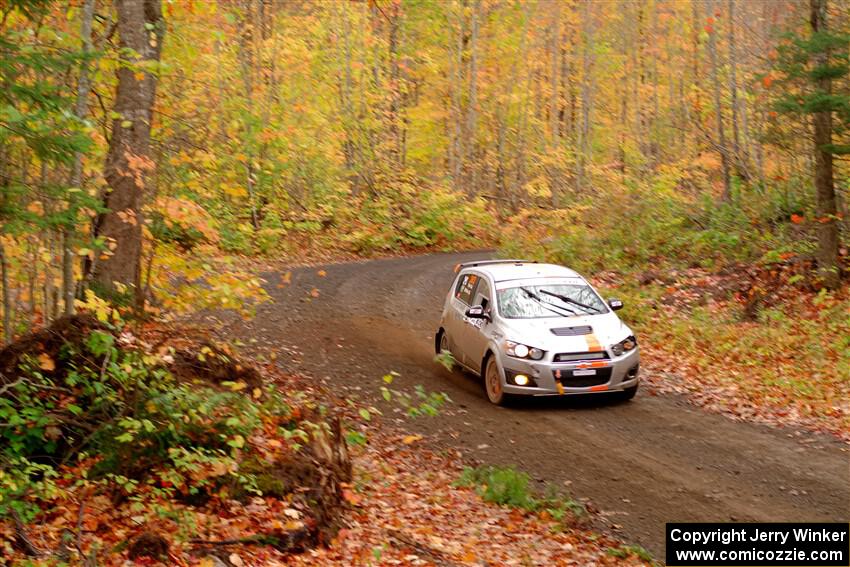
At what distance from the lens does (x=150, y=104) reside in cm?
1023

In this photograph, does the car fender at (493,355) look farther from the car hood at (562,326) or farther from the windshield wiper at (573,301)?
the windshield wiper at (573,301)

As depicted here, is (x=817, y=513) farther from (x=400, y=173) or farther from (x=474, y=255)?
(x=400, y=173)

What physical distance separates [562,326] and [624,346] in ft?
3.12

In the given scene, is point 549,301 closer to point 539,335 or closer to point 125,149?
point 539,335

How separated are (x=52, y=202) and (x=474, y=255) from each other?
77.2 feet

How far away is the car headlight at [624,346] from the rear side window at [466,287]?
2.94 m

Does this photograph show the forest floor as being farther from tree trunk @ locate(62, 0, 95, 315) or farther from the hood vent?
the hood vent

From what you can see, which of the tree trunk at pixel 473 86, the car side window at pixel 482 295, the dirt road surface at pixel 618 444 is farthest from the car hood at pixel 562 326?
the tree trunk at pixel 473 86

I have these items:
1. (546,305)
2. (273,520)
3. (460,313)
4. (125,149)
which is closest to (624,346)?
(546,305)

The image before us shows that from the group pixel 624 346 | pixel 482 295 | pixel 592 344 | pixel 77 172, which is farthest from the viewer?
pixel 482 295

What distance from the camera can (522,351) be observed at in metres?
11.7

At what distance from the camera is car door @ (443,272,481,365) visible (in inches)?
535

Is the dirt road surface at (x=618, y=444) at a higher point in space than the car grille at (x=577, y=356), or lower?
lower

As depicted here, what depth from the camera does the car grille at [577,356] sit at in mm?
11562
